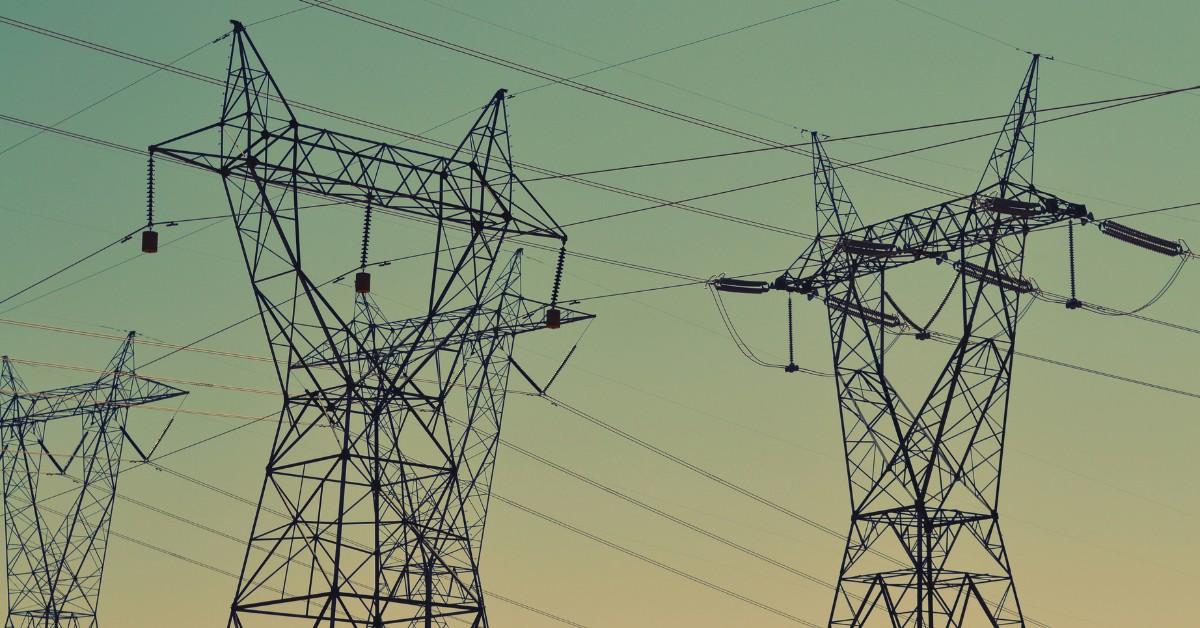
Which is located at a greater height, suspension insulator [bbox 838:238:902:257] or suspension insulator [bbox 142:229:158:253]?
suspension insulator [bbox 838:238:902:257]

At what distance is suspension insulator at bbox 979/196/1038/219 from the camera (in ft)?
116

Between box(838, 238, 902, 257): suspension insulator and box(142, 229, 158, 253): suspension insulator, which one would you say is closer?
box(142, 229, 158, 253): suspension insulator

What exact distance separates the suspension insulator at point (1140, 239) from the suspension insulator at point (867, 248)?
4.43 metres

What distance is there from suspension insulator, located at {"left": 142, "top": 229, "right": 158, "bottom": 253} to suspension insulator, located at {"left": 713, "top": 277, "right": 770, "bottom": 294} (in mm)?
15125

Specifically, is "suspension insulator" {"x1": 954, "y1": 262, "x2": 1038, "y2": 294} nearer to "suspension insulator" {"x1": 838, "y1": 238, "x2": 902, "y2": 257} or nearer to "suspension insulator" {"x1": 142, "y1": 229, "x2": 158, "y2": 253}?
"suspension insulator" {"x1": 838, "y1": 238, "x2": 902, "y2": 257}

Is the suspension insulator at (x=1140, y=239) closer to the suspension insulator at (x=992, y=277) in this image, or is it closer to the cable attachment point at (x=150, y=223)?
the suspension insulator at (x=992, y=277)

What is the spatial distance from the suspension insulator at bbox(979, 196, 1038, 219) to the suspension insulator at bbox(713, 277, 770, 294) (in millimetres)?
5897

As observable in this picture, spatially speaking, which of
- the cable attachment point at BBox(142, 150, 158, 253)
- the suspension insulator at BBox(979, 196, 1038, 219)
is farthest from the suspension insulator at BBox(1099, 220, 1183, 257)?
the cable attachment point at BBox(142, 150, 158, 253)

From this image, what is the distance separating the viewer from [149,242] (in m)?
28.3

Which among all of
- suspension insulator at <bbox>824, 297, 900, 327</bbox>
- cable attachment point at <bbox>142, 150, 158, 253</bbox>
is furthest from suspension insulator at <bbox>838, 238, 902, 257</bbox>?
cable attachment point at <bbox>142, 150, 158, 253</bbox>

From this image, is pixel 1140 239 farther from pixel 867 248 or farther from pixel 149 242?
pixel 149 242

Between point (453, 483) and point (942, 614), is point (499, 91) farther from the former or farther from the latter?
point (942, 614)

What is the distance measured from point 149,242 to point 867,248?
16205 mm

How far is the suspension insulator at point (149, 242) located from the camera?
2823 centimetres
